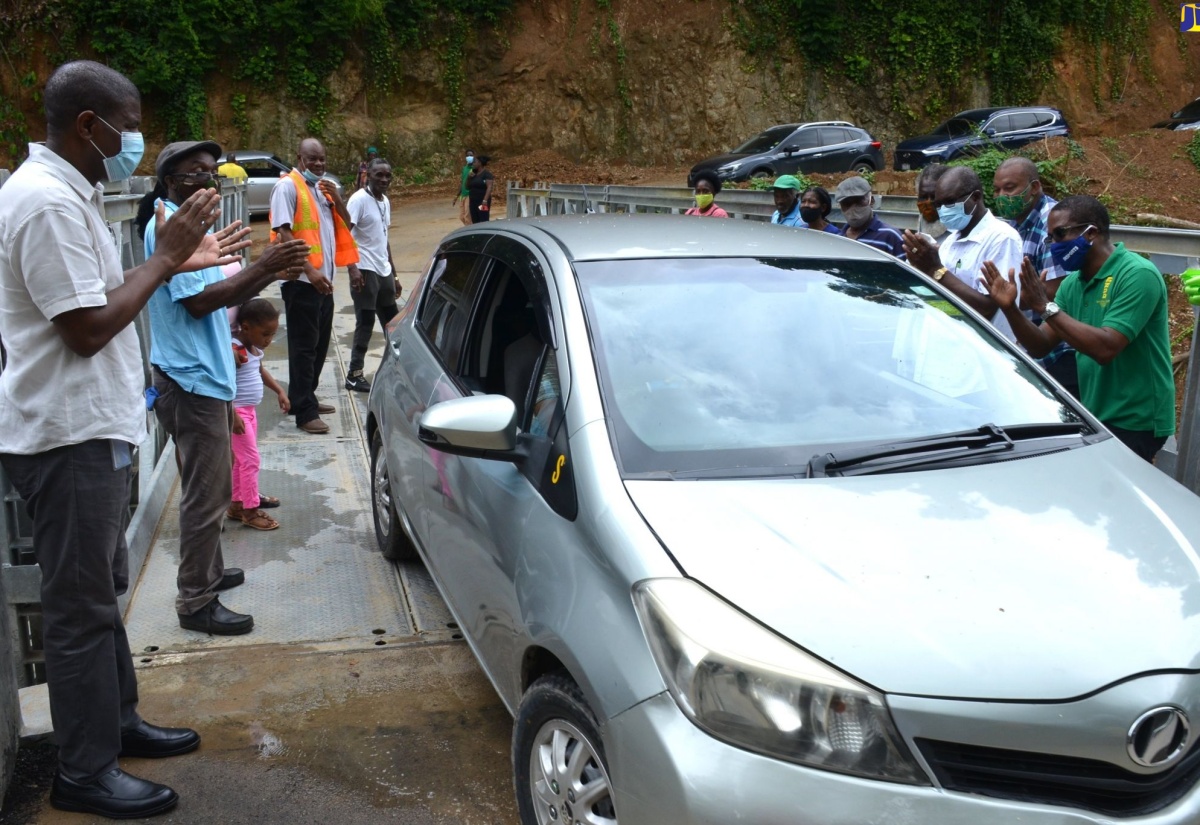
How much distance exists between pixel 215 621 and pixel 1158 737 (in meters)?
3.47

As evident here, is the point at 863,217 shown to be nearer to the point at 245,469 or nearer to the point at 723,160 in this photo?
the point at 245,469

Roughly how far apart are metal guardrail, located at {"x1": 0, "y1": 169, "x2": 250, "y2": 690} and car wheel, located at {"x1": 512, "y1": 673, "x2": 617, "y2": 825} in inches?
65.7

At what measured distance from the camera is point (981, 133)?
21672 millimetres


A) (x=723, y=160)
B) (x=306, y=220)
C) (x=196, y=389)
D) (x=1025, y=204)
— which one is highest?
(x=723, y=160)

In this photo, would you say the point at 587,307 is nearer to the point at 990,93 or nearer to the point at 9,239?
the point at 9,239

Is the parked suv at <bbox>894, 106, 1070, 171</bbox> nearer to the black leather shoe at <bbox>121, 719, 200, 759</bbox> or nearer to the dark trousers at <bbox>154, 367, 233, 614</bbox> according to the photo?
the dark trousers at <bbox>154, 367, 233, 614</bbox>

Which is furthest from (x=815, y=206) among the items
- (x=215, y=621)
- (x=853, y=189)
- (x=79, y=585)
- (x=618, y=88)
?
(x=618, y=88)

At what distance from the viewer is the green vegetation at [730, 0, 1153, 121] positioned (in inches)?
1244

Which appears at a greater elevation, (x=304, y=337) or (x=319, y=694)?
(x=304, y=337)

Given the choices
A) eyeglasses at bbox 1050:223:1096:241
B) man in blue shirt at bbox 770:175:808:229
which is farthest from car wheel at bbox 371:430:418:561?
man in blue shirt at bbox 770:175:808:229

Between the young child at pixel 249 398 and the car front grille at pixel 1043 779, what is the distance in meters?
4.11

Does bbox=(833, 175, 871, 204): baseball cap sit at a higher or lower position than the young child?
higher

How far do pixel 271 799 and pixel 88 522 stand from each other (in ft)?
3.29

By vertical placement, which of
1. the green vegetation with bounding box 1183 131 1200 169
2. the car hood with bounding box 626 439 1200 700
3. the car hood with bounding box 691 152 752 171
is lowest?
the car hood with bounding box 626 439 1200 700
